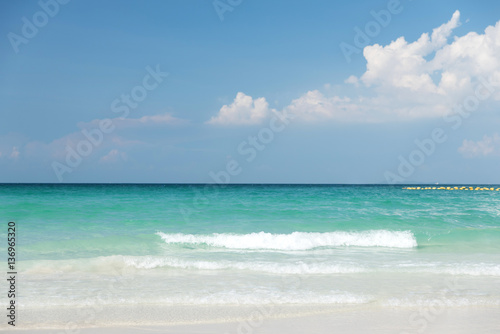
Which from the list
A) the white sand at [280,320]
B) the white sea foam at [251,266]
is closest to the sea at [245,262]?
the white sea foam at [251,266]

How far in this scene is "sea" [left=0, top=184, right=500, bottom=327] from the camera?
7.77 meters

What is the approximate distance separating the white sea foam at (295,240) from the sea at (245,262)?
2.3 inches

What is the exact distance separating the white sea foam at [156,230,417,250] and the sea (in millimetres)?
58

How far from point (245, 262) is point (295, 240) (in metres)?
4.11

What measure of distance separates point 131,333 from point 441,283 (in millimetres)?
6737

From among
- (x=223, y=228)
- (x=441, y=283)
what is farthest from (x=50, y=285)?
(x=223, y=228)

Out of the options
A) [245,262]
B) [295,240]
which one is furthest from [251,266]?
[295,240]

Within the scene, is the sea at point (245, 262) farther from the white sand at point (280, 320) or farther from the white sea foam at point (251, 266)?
the white sand at point (280, 320)

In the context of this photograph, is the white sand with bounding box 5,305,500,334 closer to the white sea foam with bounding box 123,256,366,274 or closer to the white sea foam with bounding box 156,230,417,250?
the white sea foam with bounding box 123,256,366,274

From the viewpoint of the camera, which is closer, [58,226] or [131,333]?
[131,333]

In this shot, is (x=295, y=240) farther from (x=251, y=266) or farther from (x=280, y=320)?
(x=280, y=320)

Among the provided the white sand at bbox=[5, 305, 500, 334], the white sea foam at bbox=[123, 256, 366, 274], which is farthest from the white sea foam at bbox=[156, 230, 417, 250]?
the white sand at bbox=[5, 305, 500, 334]

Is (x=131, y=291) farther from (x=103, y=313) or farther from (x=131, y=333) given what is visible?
(x=131, y=333)

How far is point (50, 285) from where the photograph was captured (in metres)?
8.73
